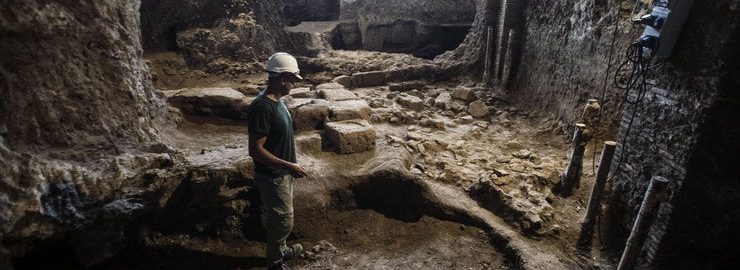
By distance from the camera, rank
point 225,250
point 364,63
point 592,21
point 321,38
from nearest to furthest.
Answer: point 225,250, point 592,21, point 364,63, point 321,38

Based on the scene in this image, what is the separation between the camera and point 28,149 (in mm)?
2854

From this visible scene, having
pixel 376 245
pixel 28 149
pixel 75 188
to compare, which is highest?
pixel 28 149

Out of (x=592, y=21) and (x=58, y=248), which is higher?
(x=592, y=21)

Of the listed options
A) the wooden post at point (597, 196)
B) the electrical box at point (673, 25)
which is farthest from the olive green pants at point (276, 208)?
the electrical box at point (673, 25)

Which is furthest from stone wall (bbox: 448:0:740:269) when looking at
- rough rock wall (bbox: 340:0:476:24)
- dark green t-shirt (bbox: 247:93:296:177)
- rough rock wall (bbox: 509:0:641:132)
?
rough rock wall (bbox: 340:0:476:24)

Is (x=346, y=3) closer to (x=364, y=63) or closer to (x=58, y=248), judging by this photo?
(x=364, y=63)

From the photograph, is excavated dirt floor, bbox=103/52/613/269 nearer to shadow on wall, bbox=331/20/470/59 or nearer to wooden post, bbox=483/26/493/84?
wooden post, bbox=483/26/493/84

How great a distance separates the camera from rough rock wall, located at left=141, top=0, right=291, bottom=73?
7500 millimetres

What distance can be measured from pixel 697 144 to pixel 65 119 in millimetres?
4734

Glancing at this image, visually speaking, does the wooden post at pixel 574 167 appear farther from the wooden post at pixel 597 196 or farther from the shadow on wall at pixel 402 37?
the shadow on wall at pixel 402 37

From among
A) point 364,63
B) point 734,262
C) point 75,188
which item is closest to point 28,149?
point 75,188

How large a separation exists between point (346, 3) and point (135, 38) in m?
8.41

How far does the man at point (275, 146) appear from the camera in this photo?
8.70ft

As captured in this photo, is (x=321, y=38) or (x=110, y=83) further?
(x=321, y=38)
